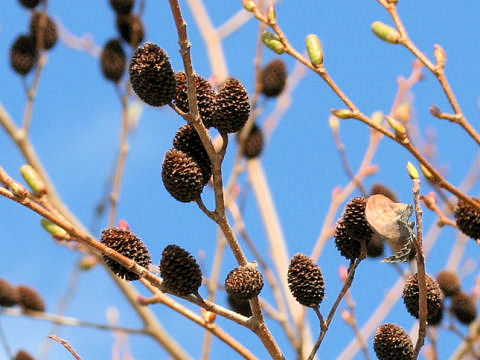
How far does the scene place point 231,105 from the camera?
933mm

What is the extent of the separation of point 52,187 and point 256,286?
5.38ft

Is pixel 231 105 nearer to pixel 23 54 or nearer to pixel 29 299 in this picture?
pixel 29 299

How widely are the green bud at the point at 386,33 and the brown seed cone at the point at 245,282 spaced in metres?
0.39

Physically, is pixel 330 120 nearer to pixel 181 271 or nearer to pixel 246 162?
pixel 246 162

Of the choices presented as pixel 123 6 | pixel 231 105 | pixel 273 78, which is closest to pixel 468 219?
pixel 231 105

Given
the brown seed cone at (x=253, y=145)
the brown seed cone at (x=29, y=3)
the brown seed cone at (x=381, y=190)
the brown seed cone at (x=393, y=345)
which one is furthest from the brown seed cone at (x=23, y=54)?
the brown seed cone at (x=393, y=345)

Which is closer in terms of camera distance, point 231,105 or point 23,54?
point 231,105

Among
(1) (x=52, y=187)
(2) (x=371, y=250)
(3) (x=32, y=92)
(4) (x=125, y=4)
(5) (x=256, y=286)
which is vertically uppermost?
(4) (x=125, y=4)

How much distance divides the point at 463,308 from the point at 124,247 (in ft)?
3.14

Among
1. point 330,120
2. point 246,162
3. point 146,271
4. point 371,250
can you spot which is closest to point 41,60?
point 246,162

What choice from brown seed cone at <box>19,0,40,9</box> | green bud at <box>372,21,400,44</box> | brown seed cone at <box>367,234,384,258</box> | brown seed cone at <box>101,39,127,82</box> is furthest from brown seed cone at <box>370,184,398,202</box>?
brown seed cone at <box>19,0,40,9</box>

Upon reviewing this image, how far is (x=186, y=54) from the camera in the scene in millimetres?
865

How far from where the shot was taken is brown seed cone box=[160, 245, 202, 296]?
2.98ft

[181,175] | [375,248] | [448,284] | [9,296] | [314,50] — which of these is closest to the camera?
[181,175]
